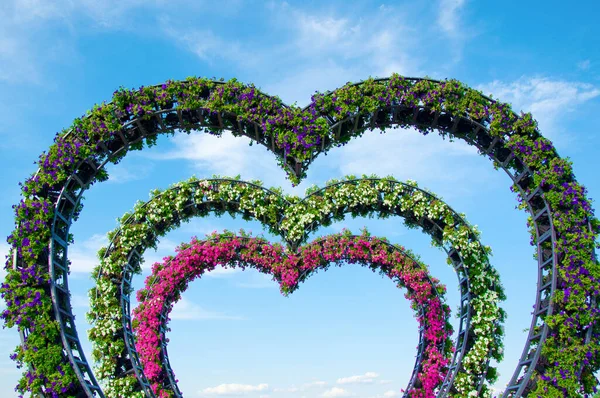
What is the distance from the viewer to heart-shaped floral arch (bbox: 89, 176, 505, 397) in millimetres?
14258

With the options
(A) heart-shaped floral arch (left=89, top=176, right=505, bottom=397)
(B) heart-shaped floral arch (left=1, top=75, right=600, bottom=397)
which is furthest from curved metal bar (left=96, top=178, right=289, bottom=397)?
(B) heart-shaped floral arch (left=1, top=75, right=600, bottom=397)

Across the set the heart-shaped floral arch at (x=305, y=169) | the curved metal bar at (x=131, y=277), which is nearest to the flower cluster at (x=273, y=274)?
the curved metal bar at (x=131, y=277)

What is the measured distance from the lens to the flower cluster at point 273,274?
14.7 m

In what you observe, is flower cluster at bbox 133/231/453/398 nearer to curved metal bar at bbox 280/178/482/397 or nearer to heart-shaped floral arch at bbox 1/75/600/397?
curved metal bar at bbox 280/178/482/397

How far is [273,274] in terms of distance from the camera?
47.9ft

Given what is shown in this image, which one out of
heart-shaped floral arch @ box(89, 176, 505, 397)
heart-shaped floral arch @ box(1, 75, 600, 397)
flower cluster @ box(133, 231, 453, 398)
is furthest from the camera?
flower cluster @ box(133, 231, 453, 398)

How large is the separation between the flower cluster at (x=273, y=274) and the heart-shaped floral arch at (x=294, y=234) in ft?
1.25

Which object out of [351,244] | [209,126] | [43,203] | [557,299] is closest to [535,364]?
[557,299]

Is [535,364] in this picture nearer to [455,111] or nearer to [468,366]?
[468,366]

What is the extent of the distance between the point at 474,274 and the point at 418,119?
13.3ft

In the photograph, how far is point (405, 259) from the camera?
15.1m

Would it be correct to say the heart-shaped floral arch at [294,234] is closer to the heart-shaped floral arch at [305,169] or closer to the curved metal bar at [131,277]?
the curved metal bar at [131,277]

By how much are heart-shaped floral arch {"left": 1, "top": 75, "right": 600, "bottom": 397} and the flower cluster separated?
2.39 metres

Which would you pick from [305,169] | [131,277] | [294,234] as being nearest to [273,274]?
[294,234]
